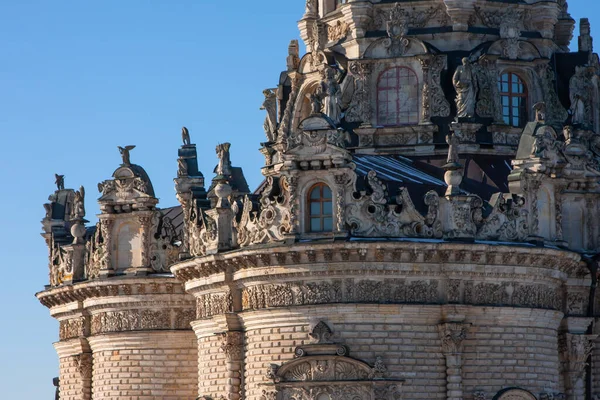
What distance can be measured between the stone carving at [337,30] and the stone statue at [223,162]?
7.70 metres

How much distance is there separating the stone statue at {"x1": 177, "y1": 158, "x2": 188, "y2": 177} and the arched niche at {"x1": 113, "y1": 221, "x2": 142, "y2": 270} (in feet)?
8.97

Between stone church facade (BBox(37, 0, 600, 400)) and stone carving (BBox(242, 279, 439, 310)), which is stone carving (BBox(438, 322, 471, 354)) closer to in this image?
stone church facade (BBox(37, 0, 600, 400))

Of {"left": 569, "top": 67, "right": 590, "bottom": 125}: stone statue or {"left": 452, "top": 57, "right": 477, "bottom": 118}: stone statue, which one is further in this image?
{"left": 569, "top": 67, "right": 590, "bottom": 125}: stone statue

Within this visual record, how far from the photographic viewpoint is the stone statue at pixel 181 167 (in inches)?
2503

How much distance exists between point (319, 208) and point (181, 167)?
955 cm

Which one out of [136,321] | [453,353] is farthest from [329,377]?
[136,321]

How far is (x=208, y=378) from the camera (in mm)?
58906

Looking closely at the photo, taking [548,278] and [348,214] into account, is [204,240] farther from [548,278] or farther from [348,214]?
[548,278]

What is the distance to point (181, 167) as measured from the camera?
209ft

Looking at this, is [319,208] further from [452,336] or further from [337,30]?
[337,30]

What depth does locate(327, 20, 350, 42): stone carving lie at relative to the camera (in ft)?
213

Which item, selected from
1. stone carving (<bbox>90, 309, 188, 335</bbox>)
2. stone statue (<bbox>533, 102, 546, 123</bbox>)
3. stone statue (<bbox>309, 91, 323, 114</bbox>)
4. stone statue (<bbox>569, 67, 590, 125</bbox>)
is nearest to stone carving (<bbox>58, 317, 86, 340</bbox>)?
stone carving (<bbox>90, 309, 188, 335</bbox>)

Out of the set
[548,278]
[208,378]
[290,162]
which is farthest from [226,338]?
[548,278]

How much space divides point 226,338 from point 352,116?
958cm
